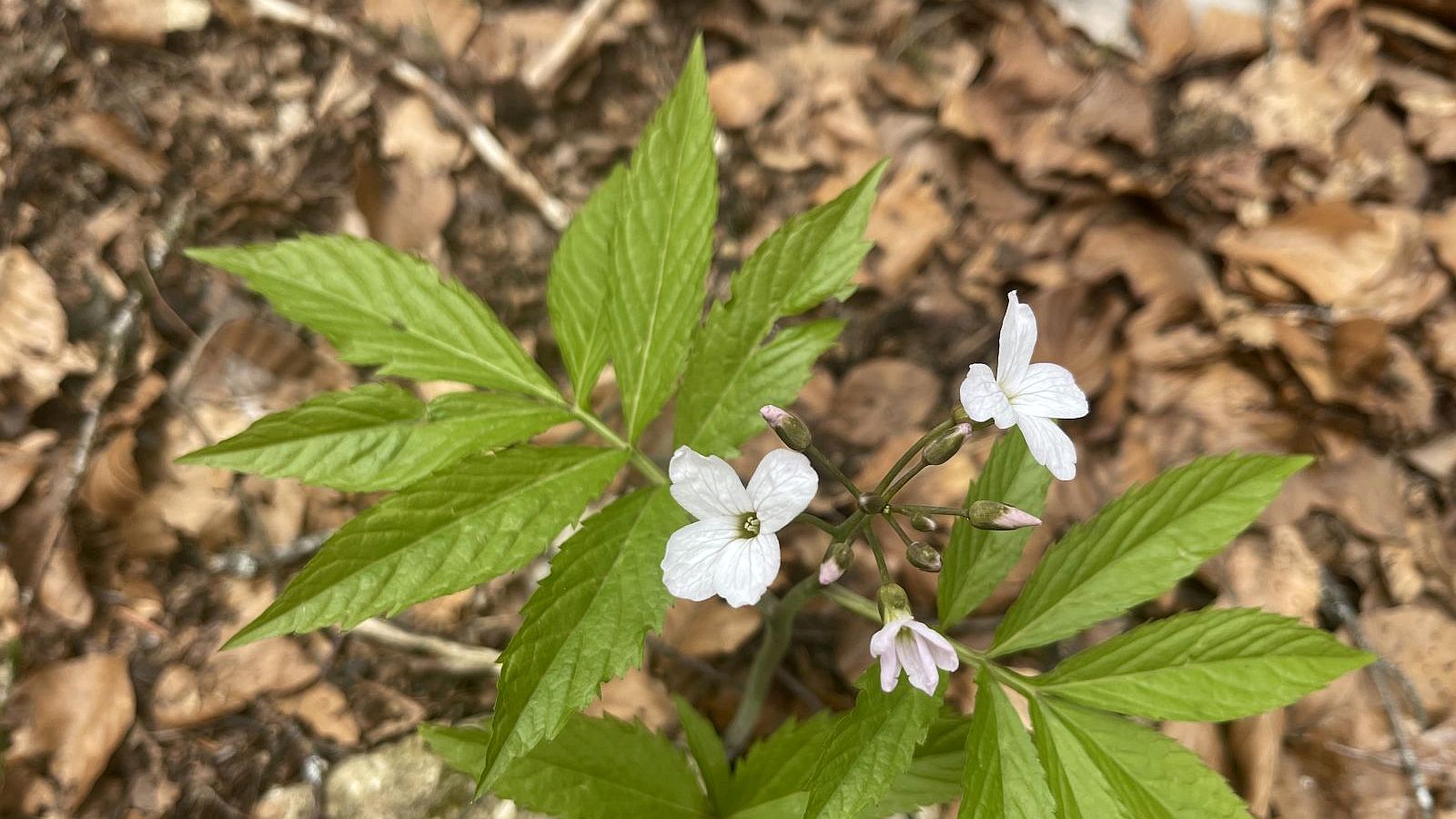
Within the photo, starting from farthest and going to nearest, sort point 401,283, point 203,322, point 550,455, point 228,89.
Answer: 1. point 228,89
2. point 203,322
3. point 401,283
4. point 550,455

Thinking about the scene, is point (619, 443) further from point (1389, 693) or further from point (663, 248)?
point (1389, 693)

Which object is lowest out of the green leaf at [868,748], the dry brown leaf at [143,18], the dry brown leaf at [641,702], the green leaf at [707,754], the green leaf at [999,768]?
the dry brown leaf at [641,702]

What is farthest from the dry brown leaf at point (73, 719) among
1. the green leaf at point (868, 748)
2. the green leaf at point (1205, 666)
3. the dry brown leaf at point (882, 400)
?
the green leaf at point (1205, 666)

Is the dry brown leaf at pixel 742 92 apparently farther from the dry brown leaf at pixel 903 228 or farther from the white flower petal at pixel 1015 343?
the white flower petal at pixel 1015 343

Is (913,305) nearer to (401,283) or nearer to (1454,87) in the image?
(401,283)

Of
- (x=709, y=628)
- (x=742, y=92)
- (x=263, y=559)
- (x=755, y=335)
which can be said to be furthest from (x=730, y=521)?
(x=742, y=92)

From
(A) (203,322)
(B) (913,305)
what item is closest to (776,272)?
(B) (913,305)
